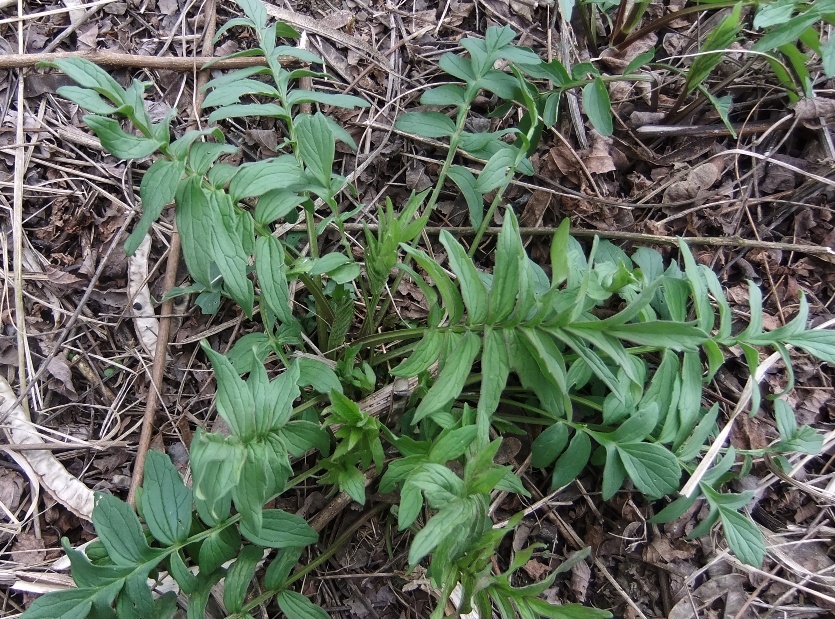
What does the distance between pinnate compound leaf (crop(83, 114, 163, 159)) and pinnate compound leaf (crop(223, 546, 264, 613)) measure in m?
1.11

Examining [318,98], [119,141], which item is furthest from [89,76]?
[318,98]

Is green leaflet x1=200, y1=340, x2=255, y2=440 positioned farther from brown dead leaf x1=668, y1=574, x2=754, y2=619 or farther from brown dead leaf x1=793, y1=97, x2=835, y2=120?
brown dead leaf x1=793, y1=97, x2=835, y2=120

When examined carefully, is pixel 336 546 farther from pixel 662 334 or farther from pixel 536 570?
pixel 662 334

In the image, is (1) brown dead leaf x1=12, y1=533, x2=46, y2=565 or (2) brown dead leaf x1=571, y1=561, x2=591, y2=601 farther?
(2) brown dead leaf x1=571, y1=561, x2=591, y2=601

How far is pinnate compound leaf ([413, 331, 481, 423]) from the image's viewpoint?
5.04 ft

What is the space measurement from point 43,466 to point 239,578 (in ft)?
3.11

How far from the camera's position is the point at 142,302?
224cm

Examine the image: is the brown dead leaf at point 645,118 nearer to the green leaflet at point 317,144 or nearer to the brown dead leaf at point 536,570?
the green leaflet at point 317,144

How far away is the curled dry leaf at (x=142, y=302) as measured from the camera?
87.1 inches

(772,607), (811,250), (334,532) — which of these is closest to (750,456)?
(772,607)

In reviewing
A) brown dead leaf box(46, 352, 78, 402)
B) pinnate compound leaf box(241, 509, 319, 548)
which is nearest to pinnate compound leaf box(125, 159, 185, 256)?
pinnate compound leaf box(241, 509, 319, 548)

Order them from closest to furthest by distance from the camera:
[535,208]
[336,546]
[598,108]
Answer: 1. [336,546]
2. [598,108]
3. [535,208]

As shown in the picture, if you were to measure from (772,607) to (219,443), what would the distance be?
2099mm

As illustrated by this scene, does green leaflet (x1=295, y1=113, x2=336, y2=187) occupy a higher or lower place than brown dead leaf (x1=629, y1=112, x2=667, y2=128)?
higher
